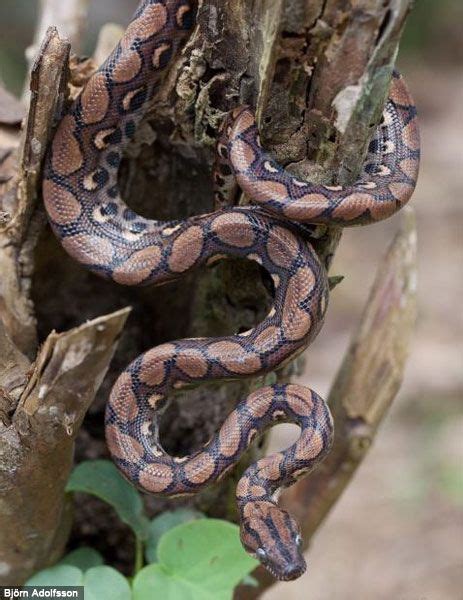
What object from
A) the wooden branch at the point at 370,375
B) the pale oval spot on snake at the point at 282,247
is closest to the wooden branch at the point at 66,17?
the pale oval spot on snake at the point at 282,247

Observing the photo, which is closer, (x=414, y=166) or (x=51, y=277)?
(x=414, y=166)

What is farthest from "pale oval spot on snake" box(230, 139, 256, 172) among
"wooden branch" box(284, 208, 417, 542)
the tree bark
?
Answer: "wooden branch" box(284, 208, 417, 542)

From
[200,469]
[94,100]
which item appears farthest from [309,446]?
[94,100]

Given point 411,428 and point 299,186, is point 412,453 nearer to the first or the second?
point 411,428

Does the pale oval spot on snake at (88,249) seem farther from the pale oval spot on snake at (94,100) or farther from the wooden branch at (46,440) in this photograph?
the wooden branch at (46,440)

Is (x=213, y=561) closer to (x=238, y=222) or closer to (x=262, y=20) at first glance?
(x=238, y=222)

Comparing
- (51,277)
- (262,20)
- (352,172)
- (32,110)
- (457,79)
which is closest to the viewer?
(262,20)

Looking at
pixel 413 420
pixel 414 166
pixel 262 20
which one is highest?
pixel 262 20

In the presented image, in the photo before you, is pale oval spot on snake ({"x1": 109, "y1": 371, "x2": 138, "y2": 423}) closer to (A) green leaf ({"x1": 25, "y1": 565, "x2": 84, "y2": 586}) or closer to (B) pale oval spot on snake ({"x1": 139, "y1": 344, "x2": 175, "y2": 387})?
(B) pale oval spot on snake ({"x1": 139, "y1": 344, "x2": 175, "y2": 387})

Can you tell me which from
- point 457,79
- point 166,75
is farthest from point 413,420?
point 457,79
